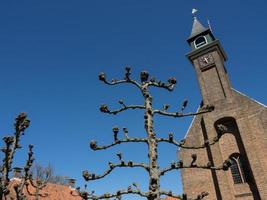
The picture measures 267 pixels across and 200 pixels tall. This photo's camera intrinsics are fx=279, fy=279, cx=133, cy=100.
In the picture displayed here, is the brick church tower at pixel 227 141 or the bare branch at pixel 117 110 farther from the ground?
the brick church tower at pixel 227 141

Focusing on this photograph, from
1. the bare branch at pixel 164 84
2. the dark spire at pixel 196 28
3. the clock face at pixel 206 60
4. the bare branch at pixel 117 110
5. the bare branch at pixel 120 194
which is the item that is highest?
the dark spire at pixel 196 28

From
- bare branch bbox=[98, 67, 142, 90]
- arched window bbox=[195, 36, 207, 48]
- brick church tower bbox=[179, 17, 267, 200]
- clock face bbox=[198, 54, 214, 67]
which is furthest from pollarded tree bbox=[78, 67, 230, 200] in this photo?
arched window bbox=[195, 36, 207, 48]

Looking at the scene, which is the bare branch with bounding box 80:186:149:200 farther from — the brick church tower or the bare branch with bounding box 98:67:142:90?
the brick church tower

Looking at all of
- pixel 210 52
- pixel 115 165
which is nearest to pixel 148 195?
pixel 115 165

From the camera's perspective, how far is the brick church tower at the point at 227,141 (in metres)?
17.3

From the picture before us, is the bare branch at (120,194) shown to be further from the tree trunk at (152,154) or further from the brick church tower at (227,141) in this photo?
the brick church tower at (227,141)

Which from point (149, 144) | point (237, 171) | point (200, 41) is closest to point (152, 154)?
point (149, 144)

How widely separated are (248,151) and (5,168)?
50.1ft

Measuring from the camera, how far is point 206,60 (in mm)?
22719

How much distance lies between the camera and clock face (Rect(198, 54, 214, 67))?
22439 mm

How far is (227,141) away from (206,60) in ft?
23.1

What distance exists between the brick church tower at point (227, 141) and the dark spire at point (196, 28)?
110 inches

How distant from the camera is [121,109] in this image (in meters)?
7.67

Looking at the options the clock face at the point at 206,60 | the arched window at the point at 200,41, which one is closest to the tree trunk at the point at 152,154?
the clock face at the point at 206,60
